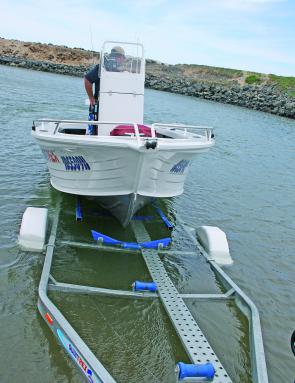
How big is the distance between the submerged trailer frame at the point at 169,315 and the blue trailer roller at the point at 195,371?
110 millimetres

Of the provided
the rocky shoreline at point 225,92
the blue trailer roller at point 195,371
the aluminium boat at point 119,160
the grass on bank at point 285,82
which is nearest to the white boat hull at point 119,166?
the aluminium boat at point 119,160

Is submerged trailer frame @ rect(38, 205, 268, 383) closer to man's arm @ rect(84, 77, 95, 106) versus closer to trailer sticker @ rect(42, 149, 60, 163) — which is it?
trailer sticker @ rect(42, 149, 60, 163)

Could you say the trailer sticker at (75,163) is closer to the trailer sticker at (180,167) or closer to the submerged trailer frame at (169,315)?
the submerged trailer frame at (169,315)

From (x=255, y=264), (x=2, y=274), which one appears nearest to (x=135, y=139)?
(x=2, y=274)

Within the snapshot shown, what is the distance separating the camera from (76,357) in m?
3.78

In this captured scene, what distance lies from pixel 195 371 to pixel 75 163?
3.66 m

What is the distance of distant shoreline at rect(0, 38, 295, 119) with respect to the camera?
41.5 metres

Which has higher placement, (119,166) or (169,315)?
(119,166)

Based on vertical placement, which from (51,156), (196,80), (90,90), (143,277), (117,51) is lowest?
(143,277)

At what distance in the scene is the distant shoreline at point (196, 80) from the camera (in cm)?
4154

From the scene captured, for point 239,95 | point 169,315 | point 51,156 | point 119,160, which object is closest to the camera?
point 169,315

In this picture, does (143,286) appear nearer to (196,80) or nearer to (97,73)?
(97,73)

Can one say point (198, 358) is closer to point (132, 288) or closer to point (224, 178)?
point (132, 288)

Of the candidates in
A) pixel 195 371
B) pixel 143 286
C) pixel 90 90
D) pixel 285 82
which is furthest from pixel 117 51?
pixel 285 82
